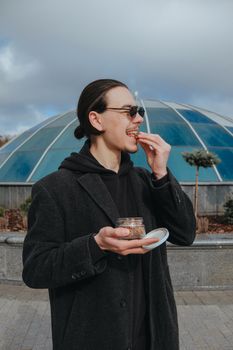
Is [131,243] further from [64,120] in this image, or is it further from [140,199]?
[64,120]

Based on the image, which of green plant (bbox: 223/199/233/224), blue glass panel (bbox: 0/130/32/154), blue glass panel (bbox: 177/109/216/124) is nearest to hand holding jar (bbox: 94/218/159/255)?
green plant (bbox: 223/199/233/224)

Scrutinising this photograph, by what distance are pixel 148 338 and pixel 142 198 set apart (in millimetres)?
677

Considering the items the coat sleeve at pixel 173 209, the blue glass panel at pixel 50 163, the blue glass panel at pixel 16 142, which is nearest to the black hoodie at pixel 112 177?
the coat sleeve at pixel 173 209

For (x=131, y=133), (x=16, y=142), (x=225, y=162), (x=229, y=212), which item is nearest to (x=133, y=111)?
(x=131, y=133)

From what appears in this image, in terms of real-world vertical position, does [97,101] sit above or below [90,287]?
above

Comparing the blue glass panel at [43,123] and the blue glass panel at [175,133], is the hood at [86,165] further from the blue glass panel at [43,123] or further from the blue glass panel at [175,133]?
the blue glass panel at [43,123]

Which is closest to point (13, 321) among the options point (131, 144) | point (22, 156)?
point (131, 144)

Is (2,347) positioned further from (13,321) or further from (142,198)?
(142,198)

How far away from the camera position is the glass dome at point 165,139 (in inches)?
484

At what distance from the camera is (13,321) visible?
522cm

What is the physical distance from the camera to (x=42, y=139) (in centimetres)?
1454

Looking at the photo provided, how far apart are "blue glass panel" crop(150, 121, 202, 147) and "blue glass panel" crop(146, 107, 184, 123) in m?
0.37

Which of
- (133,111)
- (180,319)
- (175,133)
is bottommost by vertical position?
(180,319)

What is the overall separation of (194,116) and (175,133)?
2.35 meters
